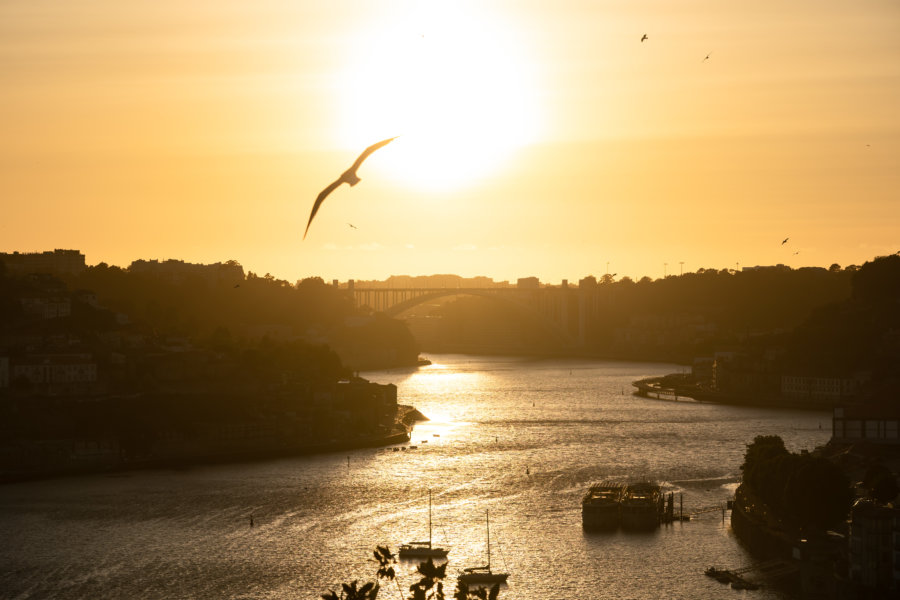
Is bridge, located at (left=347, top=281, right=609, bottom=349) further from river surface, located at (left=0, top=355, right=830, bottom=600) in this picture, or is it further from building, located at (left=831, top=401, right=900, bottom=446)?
building, located at (left=831, top=401, right=900, bottom=446)

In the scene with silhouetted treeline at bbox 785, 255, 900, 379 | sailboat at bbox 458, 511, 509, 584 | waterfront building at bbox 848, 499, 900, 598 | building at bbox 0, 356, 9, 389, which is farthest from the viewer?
silhouetted treeline at bbox 785, 255, 900, 379

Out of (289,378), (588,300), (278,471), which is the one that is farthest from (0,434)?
(588,300)

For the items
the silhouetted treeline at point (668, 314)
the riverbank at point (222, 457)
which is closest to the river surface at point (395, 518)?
the riverbank at point (222, 457)

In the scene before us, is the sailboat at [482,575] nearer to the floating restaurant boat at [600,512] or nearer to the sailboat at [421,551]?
the sailboat at [421,551]

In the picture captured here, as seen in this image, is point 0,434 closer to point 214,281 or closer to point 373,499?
point 373,499

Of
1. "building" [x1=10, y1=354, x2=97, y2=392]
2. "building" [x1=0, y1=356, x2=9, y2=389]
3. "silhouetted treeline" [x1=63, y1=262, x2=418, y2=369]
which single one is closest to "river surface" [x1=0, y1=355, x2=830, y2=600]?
"building" [x1=10, y1=354, x2=97, y2=392]
